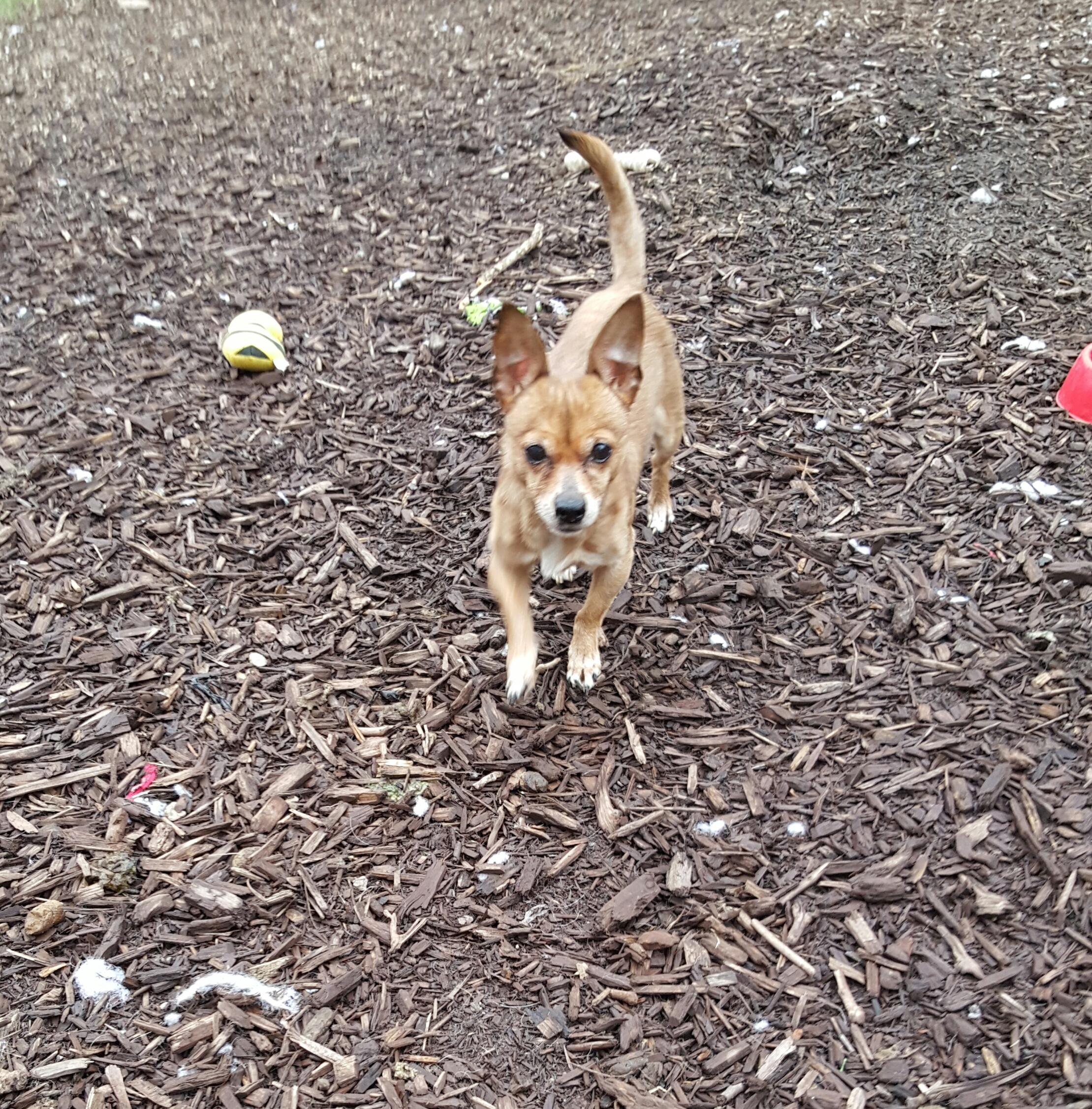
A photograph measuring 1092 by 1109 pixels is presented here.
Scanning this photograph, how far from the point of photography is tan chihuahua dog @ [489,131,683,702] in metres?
3.67

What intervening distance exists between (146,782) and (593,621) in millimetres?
1982

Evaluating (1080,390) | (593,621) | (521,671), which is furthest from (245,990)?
(1080,390)

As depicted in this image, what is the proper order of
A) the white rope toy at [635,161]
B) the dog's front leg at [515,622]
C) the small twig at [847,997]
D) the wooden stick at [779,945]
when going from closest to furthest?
1. the small twig at [847,997]
2. the wooden stick at [779,945]
3. the dog's front leg at [515,622]
4. the white rope toy at [635,161]

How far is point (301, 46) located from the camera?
9977 mm

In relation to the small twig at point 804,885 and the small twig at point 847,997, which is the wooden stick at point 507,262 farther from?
the small twig at point 847,997

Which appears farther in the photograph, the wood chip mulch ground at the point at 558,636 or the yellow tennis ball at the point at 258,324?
the yellow tennis ball at the point at 258,324

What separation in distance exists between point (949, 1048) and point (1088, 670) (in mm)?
1733

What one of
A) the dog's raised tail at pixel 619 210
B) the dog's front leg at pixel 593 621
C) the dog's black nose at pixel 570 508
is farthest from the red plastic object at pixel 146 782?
the dog's raised tail at pixel 619 210

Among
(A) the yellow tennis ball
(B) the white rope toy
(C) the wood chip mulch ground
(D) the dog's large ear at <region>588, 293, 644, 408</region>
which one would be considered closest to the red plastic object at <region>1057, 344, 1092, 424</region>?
(C) the wood chip mulch ground

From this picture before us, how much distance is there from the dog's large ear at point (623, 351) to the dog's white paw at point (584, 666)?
44.0 inches

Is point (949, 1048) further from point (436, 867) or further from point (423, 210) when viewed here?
point (423, 210)

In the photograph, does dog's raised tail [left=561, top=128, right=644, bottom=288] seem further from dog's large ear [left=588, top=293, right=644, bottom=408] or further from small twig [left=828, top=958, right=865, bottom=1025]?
small twig [left=828, top=958, right=865, bottom=1025]

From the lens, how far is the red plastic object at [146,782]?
12.0 feet

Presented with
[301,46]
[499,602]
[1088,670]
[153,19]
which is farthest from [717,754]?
[153,19]
